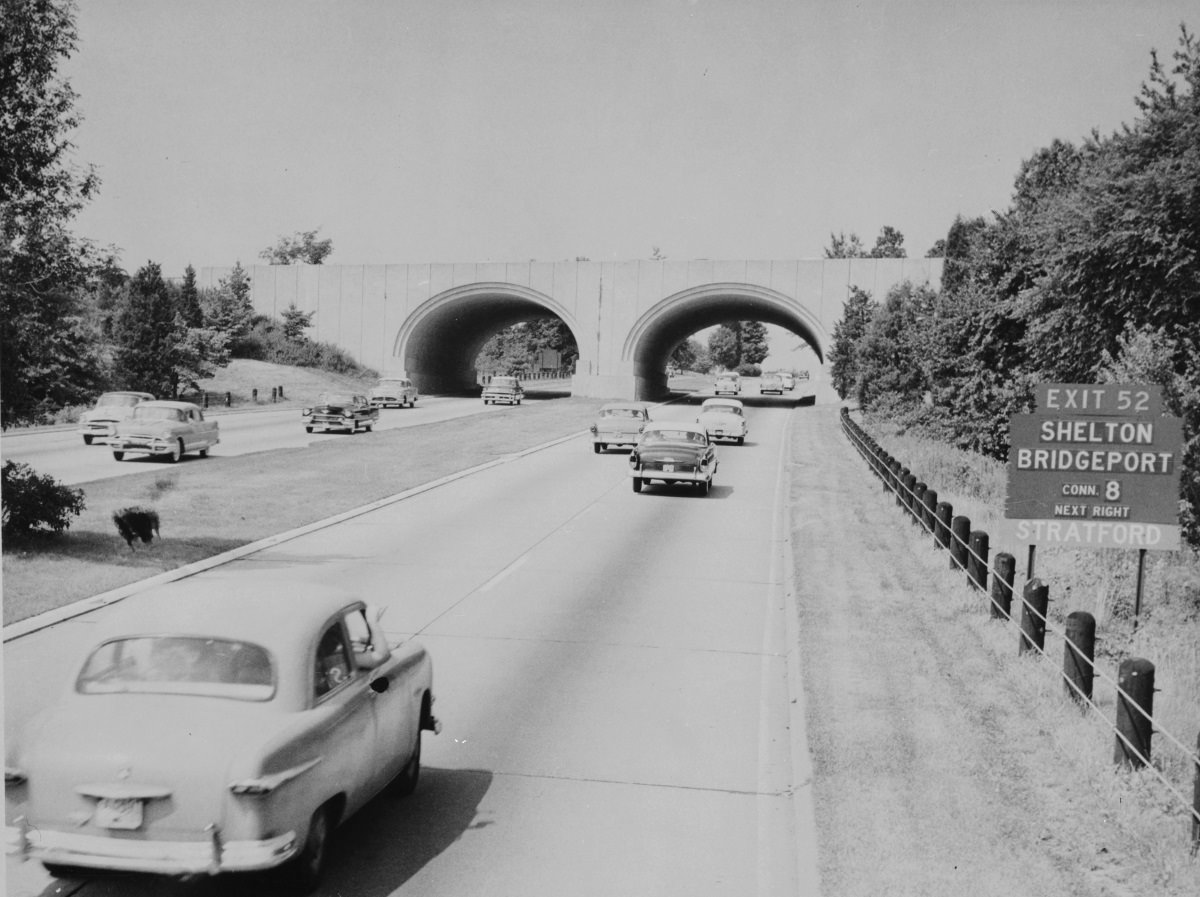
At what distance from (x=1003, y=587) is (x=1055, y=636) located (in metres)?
0.93

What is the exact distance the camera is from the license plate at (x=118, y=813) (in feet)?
19.7

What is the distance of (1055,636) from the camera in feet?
46.1

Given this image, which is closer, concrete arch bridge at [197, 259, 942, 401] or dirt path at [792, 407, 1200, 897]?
dirt path at [792, 407, 1200, 897]

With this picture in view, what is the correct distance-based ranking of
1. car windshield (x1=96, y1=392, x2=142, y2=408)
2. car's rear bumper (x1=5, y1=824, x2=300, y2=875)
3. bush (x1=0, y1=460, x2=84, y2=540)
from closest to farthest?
car's rear bumper (x1=5, y1=824, x2=300, y2=875)
bush (x1=0, y1=460, x2=84, y2=540)
car windshield (x1=96, y1=392, x2=142, y2=408)

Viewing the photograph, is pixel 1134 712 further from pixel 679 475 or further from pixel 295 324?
pixel 295 324

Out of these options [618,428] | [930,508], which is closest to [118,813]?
[930,508]

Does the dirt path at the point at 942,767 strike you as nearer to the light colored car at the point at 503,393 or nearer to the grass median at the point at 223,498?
the grass median at the point at 223,498

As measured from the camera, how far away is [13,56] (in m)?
14.7

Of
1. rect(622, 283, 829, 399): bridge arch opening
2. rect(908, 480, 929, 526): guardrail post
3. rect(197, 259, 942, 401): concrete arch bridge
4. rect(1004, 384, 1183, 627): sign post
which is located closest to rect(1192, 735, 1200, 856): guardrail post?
rect(1004, 384, 1183, 627): sign post

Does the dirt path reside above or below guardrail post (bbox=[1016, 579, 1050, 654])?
below

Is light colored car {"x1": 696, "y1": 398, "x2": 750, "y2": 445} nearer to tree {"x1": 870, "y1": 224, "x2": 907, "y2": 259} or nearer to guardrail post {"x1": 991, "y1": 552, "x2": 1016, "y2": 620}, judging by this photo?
guardrail post {"x1": 991, "y1": 552, "x2": 1016, "y2": 620}

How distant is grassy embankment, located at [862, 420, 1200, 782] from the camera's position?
1204cm

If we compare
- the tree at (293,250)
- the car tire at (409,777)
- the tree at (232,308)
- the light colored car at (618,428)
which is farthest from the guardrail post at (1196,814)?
the tree at (293,250)

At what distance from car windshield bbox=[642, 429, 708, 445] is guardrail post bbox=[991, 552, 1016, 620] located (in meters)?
14.1
